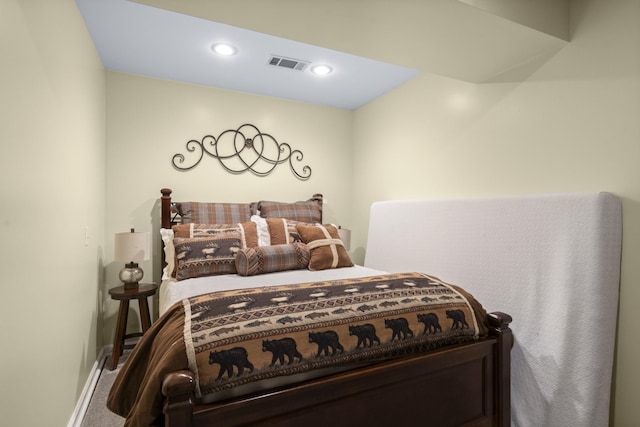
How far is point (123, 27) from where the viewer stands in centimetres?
219

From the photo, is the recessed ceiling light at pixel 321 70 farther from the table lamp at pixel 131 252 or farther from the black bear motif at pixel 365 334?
the black bear motif at pixel 365 334

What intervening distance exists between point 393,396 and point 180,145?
279cm

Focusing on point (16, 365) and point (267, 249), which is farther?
point (267, 249)

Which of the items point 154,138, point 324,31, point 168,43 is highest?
point 168,43

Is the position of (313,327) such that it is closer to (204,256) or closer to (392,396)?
(392,396)

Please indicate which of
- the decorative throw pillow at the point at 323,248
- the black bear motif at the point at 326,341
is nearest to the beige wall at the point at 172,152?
the decorative throw pillow at the point at 323,248

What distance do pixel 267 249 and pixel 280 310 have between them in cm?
114

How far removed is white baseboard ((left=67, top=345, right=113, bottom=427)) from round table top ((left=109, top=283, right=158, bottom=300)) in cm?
53

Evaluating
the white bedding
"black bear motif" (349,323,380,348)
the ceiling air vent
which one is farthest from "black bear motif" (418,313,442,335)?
the ceiling air vent

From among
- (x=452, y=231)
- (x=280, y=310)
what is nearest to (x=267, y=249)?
(x=280, y=310)

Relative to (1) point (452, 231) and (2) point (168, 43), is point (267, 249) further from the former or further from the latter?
(2) point (168, 43)

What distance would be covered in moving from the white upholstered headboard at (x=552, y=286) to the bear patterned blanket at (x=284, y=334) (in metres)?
0.40

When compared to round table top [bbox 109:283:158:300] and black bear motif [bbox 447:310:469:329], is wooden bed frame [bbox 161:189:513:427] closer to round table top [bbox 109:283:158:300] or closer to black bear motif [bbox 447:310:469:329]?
black bear motif [bbox 447:310:469:329]

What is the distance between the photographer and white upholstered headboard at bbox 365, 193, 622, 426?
5.11 feet
